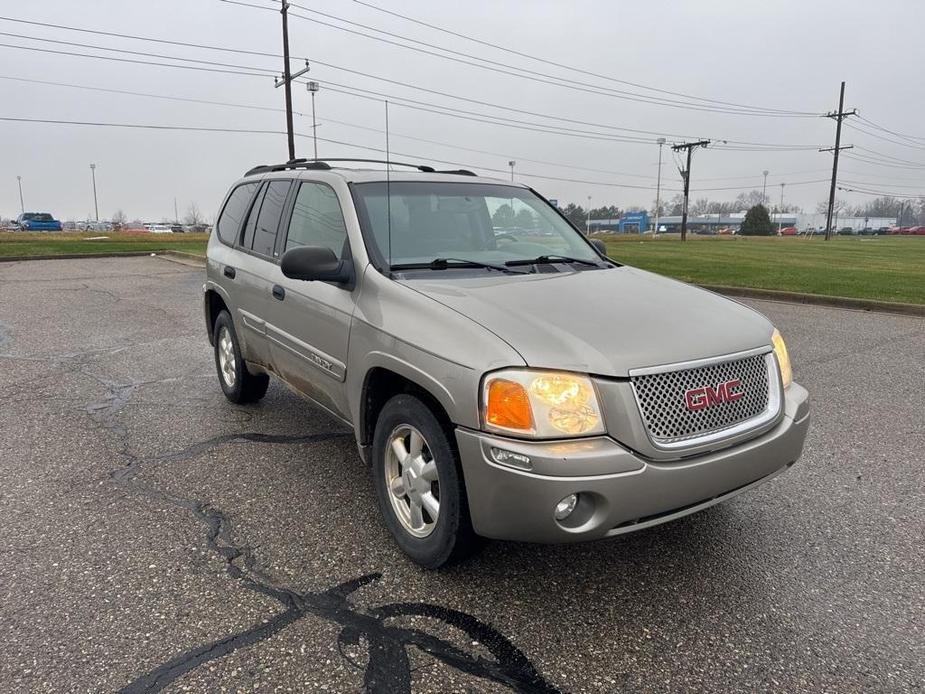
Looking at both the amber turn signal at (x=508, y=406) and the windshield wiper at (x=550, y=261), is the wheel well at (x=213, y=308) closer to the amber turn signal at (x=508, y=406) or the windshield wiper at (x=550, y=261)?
the windshield wiper at (x=550, y=261)

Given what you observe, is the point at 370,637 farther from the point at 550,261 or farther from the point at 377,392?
the point at 550,261

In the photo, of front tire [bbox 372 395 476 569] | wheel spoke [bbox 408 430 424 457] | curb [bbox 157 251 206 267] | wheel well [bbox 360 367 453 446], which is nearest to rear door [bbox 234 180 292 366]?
wheel well [bbox 360 367 453 446]

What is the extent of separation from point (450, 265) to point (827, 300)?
33.2ft

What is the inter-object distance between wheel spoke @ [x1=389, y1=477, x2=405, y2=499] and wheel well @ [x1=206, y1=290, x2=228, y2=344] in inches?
117

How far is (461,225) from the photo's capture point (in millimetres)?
3973

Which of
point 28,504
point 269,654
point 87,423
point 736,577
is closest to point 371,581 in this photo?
point 269,654

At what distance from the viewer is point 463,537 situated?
2.76 m

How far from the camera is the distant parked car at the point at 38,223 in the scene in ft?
174

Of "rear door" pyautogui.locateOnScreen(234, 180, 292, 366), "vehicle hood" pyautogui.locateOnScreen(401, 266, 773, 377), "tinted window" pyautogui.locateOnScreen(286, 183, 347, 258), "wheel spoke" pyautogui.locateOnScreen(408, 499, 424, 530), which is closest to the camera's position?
"vehicle hood" pyautogui.locateOnScreen(401, 266, 773, 377)

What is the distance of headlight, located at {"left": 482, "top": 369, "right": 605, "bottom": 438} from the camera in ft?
8.04

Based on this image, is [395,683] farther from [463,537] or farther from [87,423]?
[87,423]

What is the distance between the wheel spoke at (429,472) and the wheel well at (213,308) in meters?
3.23

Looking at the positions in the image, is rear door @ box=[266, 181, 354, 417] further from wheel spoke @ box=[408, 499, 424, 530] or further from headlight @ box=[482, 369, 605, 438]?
headlight @ box=[482, 369, 605, 438]

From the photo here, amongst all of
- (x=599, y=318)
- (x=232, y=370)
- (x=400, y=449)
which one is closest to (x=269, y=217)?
(x=232, y=370)
